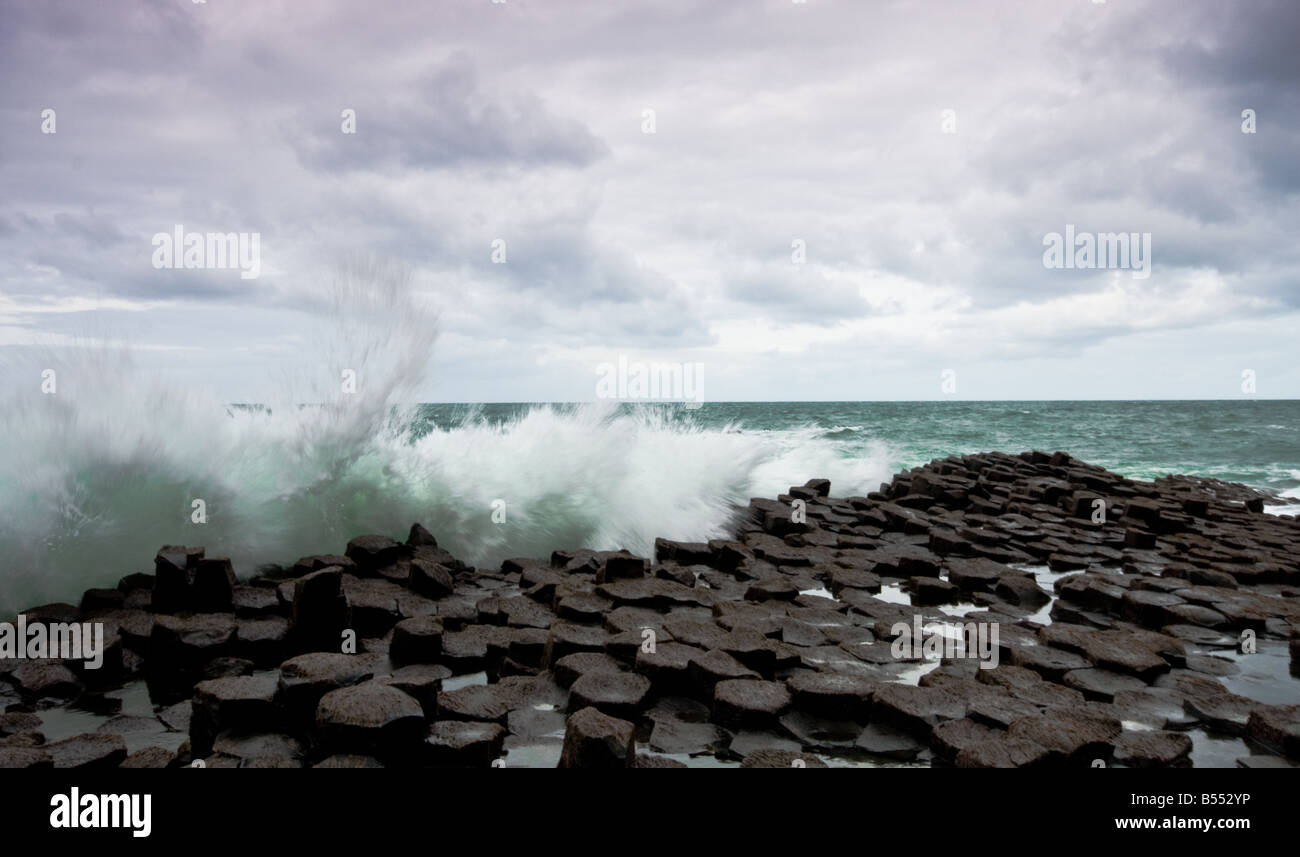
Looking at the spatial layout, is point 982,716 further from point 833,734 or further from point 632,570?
point 632,570

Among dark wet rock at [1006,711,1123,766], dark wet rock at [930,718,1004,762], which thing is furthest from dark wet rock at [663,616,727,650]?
dark wet rock at [1006,711,1123,766]

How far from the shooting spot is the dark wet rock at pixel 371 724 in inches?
97.7

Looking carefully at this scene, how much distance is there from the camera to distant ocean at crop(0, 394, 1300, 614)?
192 inches

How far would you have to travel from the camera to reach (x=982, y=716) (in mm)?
2900

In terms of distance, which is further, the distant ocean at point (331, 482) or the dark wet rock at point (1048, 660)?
the distant ocean at point (331, 482)

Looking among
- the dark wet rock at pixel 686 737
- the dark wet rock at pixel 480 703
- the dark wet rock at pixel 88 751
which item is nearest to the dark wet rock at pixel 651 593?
the dark wet rock at pixel 480 703

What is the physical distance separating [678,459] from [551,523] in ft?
7.99

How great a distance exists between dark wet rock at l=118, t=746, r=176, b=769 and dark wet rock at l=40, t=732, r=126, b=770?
52mm

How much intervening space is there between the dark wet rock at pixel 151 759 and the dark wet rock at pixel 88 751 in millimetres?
52

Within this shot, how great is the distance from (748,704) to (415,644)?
1.66m

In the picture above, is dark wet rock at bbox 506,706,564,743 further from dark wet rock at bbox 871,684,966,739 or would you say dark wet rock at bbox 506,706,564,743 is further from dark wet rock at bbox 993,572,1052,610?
dark wet rock at bbox 993,572,1052,610

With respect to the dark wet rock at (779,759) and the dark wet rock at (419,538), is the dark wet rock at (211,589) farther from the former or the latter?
the dark wet rock at (779,759)
